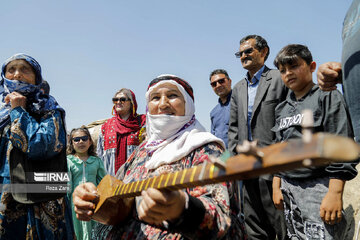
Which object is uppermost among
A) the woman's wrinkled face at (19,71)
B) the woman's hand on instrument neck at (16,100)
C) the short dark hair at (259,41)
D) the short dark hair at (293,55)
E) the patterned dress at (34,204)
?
the short dark hair at (259,41)

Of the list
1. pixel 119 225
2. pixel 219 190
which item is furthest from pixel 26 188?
pixel 219 190

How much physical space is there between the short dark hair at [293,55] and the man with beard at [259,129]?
0.93m

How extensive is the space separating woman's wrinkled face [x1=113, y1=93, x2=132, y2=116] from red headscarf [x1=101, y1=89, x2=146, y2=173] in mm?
90

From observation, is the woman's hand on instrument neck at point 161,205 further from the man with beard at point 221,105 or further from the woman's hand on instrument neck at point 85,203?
the man with beard at point 221,105

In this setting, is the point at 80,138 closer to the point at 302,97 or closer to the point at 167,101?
the point at 167,101

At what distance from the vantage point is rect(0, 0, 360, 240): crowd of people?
1.52m

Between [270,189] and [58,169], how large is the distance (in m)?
2.30

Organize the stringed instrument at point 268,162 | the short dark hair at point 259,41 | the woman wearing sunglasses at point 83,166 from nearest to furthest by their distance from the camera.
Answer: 1. the stringed instrument at point 268,162
2. the short dark hair at point 259,41
3. the woman wearing sunglasses at point 83,166

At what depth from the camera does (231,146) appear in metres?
4.34

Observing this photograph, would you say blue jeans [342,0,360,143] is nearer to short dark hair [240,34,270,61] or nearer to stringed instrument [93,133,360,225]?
stringed instrument [93,133,360,225]

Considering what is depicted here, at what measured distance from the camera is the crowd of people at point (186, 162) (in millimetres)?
1519

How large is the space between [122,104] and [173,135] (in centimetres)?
417

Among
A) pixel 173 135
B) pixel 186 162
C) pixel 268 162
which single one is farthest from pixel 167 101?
pixel 268 162

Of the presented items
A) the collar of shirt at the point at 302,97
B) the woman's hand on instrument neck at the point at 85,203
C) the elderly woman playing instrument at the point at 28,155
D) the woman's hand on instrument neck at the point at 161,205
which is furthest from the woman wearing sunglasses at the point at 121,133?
the woman's hand on instrument neck at the point at 161,205
